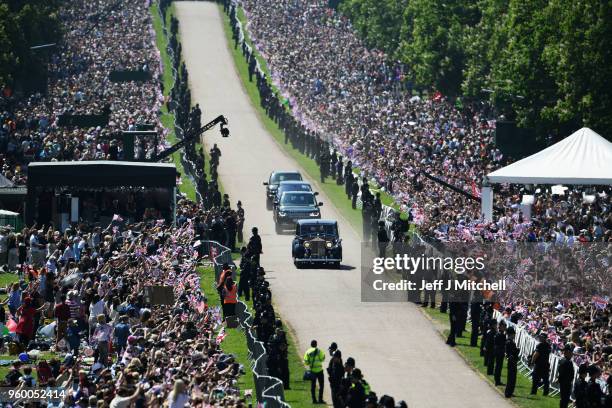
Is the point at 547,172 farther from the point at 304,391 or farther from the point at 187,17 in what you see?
the point at 187,17

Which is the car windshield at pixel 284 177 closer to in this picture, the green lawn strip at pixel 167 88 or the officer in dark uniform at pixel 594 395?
the green lawn strip at pixel 167 88

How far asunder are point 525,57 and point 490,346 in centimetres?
3502

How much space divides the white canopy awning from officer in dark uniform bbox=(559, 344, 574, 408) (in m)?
16.2

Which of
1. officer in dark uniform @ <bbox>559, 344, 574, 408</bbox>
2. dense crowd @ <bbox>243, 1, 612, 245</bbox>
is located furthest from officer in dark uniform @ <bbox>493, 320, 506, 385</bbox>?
dense crowd @ <bbox>243, 1, 612, 245</bbox>

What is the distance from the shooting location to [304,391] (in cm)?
3984

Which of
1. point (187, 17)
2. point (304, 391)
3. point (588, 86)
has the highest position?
point (187, 17)

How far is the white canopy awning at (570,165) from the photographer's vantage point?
5303 centimetres

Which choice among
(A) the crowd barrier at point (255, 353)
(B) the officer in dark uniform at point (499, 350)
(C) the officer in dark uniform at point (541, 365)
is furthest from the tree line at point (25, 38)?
(C) the officer in dark uniform at point (541, 365)

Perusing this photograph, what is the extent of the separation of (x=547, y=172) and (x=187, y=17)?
7953 cm

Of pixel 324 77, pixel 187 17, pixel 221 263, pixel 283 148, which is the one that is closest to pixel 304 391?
pixel 221 263

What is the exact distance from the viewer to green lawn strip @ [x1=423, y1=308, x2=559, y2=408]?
127 ft

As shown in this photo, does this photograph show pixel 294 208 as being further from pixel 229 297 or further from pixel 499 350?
pixel 499 350

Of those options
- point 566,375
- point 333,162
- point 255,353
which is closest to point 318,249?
point 255,353
